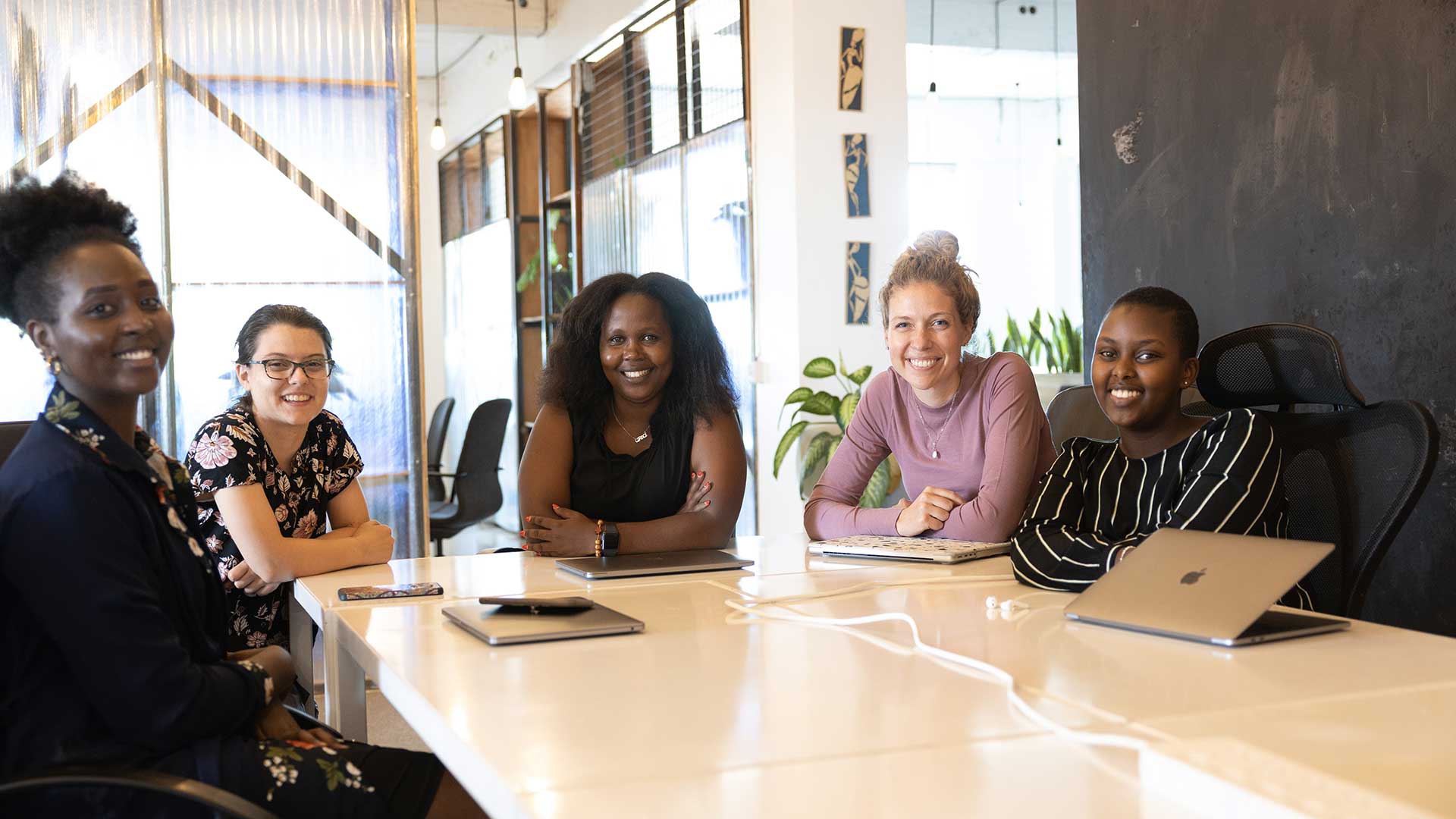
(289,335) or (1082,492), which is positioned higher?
(289,335)

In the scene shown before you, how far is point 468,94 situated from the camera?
9312 mm

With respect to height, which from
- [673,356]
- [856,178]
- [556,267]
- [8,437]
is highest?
[856,178]

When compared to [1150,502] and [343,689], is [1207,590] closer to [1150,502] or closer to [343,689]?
[1150,502]

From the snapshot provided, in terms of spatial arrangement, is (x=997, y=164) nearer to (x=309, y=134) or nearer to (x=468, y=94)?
(x=468, y=94)

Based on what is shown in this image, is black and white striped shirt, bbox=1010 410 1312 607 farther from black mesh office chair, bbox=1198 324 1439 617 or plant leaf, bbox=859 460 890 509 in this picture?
plant leaf, bbox=859 460 890 509

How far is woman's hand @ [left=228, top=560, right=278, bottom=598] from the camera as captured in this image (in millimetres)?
2113

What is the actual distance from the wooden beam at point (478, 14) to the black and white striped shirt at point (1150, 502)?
606cm

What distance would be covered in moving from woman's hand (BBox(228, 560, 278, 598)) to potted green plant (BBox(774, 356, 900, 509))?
262cm

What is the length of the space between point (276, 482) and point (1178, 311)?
5.52 ft

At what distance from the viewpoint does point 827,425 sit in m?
Result: 4.74

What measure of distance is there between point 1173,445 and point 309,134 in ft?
9.98

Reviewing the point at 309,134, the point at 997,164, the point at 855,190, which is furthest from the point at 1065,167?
the point at 309,134

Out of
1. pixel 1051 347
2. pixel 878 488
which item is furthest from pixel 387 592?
pixel 1051 347

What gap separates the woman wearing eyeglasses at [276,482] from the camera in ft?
6.73
